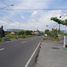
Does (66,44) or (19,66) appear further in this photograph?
(66,44)

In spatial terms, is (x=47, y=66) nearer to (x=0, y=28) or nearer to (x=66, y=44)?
(x=66, y=44)

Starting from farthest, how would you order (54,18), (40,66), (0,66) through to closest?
(54,18), (40,66), (0,66)

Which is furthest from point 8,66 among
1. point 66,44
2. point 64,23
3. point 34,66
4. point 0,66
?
point 64,23

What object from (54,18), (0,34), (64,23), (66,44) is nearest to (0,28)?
(0,34)

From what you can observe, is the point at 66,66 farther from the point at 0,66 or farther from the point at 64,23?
the point at 64,23

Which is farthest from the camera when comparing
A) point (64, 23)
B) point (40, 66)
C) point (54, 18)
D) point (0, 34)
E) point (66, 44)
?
point (0, 34)

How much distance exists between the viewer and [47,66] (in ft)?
47.0

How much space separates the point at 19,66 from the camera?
46.2ft

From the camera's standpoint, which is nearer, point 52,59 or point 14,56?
point 52,59

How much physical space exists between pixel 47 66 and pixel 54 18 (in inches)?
2879

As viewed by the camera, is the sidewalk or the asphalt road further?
the sidewalk

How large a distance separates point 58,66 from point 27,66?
1.85 meters

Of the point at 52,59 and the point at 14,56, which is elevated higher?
the point at 14,56

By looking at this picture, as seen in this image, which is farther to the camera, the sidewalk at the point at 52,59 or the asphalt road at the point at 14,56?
the sidewalk at the point at 52,59
